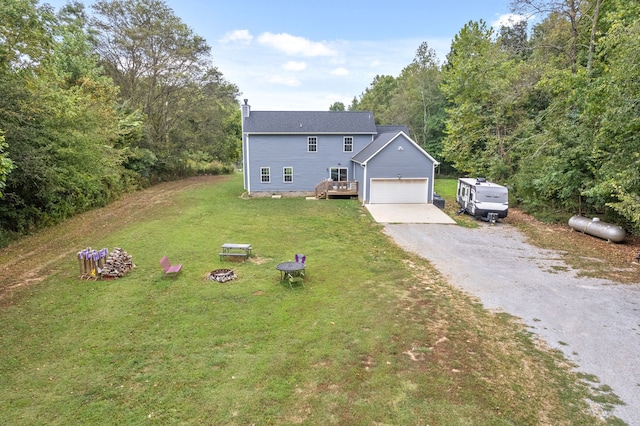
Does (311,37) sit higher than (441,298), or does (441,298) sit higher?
(311,37)

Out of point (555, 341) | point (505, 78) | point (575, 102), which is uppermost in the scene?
point (505, 78)

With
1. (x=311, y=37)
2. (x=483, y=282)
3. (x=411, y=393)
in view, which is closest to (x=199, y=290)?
(x=411, y=393)

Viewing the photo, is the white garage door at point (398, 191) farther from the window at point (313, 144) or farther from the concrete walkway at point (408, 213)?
the window at point (313, 144)

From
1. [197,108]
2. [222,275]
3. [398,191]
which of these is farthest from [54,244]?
[197,108]

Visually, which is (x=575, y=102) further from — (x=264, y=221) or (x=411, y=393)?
(x=411, y=393)

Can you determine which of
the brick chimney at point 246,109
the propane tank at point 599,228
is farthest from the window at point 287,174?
the propane tank at point 599,228

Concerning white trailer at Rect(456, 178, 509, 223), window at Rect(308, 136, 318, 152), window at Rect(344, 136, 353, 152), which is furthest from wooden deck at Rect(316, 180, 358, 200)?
white trailer at Rect(456, 178, 509, 223)
